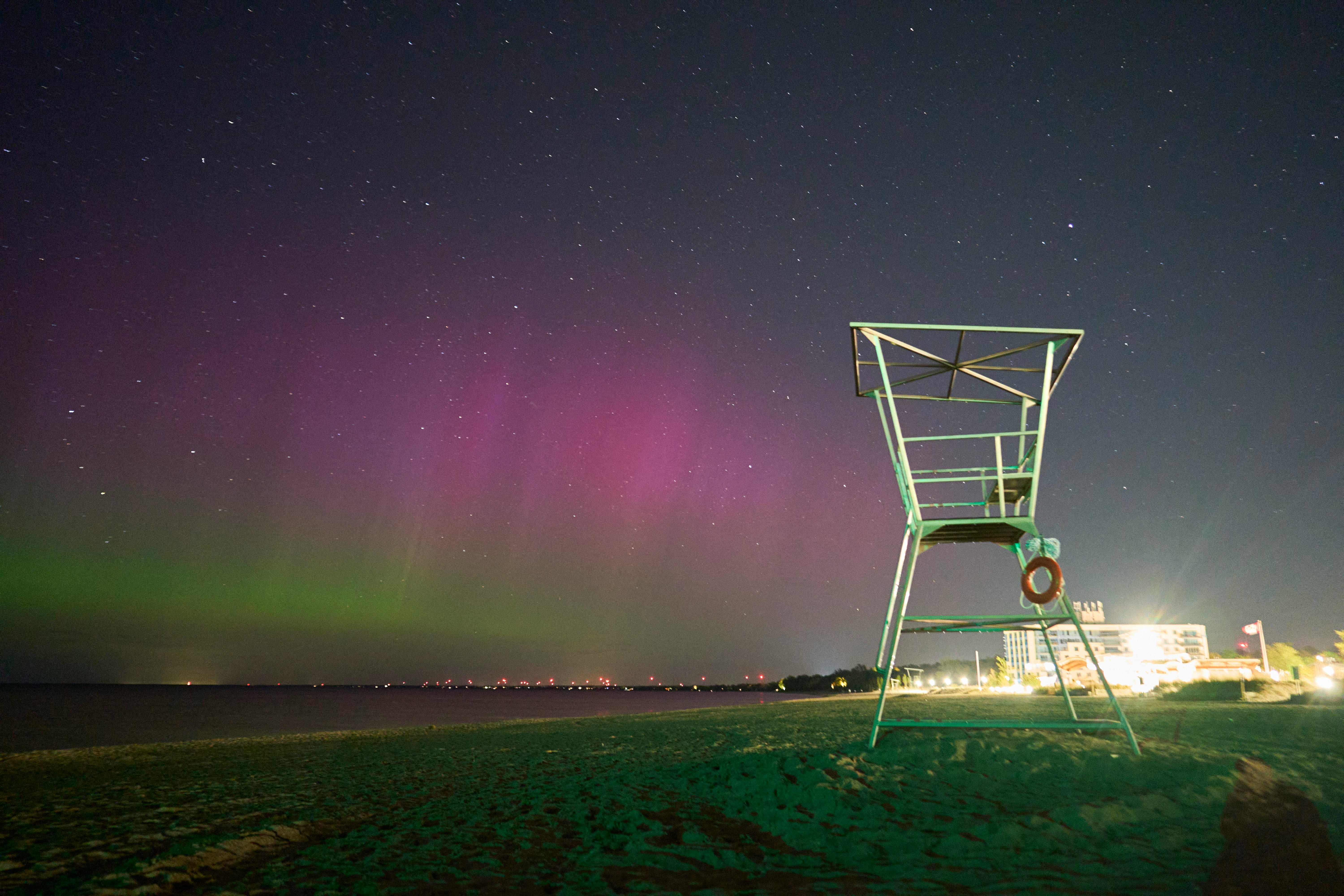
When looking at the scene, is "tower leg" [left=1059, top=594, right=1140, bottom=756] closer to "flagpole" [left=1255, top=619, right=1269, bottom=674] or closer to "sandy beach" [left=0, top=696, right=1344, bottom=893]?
"sandy beach" [left=0, top=696, right=1344, bottom=893]

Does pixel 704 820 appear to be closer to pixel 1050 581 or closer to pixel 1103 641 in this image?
pixel 1050 581

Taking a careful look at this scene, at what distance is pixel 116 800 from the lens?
375 inches

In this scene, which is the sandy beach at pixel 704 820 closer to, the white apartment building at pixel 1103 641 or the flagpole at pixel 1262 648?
the flagpole at pixel 1262 648

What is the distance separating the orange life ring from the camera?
8023 millimetres

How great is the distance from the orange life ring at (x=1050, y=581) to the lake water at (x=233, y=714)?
28.4 m

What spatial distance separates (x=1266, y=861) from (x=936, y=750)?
3.84m

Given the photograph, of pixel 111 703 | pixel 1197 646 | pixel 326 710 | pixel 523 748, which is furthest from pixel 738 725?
pixel 1197 646

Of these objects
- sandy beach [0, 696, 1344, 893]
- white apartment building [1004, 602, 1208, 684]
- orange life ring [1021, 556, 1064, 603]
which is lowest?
white apartment building [1004, 602, 1208, 684]

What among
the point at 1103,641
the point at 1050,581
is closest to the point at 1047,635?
the point at 1050,581

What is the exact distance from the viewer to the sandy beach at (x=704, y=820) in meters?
4.62

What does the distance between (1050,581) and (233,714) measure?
76643mm

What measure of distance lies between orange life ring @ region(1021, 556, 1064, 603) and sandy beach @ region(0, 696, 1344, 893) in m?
1.75

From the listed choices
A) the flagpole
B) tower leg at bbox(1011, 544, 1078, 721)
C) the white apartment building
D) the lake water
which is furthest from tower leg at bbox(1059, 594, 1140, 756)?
the white apartment building

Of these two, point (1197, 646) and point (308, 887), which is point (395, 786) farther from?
point (1197, 646)
